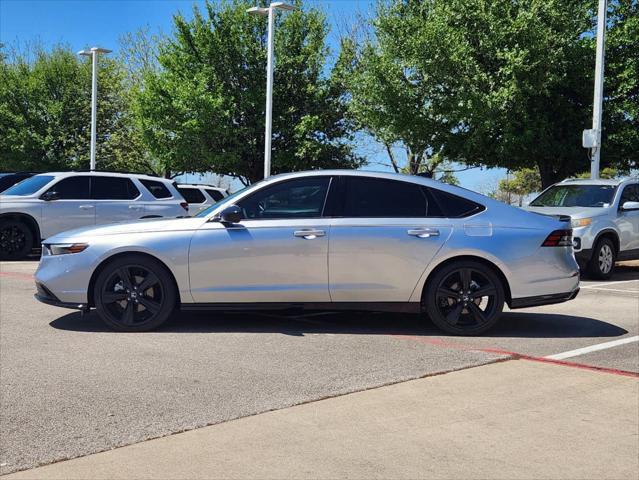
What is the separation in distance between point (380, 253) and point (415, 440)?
316 centimetres

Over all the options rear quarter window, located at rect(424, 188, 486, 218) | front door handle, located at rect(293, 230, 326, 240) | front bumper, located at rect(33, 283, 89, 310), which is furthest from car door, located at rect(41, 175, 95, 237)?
rear quarter window, located at rect(424, 188, 486, 218)

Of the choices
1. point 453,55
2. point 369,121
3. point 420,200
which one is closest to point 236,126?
point 369,121

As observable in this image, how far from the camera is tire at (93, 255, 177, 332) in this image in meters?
7.29

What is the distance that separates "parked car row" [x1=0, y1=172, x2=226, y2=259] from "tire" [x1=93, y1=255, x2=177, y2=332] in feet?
27.0

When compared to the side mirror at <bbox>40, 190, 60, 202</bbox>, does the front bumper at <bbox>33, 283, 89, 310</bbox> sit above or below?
below

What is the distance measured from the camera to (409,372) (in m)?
5.77

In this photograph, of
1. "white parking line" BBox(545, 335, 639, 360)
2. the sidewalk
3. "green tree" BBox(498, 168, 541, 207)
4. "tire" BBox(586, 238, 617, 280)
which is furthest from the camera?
"green tree" BBox(498, 168, 541, 207)

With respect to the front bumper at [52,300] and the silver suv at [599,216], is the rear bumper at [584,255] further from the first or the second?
the front bumper at [52,300]

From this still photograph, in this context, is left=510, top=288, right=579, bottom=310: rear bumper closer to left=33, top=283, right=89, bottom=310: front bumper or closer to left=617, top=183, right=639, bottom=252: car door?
left=33, top=283, right=89, bottom=310: front bumper

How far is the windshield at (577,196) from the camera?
13.9 metres

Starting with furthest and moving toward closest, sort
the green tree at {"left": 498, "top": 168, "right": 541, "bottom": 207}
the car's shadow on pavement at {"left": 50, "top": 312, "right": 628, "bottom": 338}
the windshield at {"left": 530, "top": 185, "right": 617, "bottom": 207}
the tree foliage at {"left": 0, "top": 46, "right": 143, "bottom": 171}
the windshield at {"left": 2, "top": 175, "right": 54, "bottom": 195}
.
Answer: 1. the green tree at {"left": 498, "top": 168, "right": 541, "bottom": 207}
2. the tree foliage at {"left": 0, "top": 46, "right": 143, "bottom": 171}
3. the windshield at {"left": 2, "top": 175, "right": 54, "bottom": 195}
4. the windshield at {"left": 530, "top": 185, "right": 617, "bottom": 207}
5. the car's shadow on pavement at {"left": 50, "top": 312, "right": 628, "bottom": 338}

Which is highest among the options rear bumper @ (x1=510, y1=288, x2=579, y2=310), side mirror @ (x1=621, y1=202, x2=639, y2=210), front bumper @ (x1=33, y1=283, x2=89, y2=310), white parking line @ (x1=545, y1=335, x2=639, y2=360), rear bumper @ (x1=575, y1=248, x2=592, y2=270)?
side mirror @ (x1=621, y1=202, x2=639, y2=210)

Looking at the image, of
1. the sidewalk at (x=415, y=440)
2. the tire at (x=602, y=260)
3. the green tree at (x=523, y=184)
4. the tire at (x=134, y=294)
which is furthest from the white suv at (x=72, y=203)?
the green tree at (x=523, y=184)

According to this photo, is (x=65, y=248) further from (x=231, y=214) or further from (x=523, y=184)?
(x=523, y=184)
